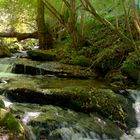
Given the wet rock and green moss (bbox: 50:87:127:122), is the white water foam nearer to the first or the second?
the wet rock

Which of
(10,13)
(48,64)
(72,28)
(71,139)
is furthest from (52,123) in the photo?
(10,13)

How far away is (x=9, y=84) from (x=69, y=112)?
1979mm

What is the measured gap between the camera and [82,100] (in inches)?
294

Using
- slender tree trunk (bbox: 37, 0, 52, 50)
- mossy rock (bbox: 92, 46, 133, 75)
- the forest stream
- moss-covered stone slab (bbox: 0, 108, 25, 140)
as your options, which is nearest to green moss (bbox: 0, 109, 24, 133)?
moss-covered stone slab (bbox: 0, 108, 25, 140)

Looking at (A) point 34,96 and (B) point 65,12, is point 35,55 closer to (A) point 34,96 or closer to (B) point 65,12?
(B) point 65,12

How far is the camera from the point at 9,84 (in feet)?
28.0

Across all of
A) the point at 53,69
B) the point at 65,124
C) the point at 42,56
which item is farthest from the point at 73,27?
the point at 65,124

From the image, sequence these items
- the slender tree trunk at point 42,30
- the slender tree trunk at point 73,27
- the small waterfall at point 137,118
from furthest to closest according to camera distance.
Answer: the slender tree trunk at point 42,30 → the slender tree trunk at point 73,27 → the small waterfall at point 137,118

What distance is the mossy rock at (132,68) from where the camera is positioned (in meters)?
10.0

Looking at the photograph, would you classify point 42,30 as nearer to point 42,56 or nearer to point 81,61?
point 42,56

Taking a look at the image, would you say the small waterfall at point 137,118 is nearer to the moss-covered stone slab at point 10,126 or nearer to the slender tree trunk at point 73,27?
the moss-covered stone slab at point 10,126

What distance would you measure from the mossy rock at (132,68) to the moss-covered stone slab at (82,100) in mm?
2414

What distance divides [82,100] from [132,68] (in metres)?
3.09

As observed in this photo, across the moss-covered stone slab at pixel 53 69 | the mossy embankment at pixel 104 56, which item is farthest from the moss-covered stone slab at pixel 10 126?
the moss-covered stone slab at pixel 53 69
